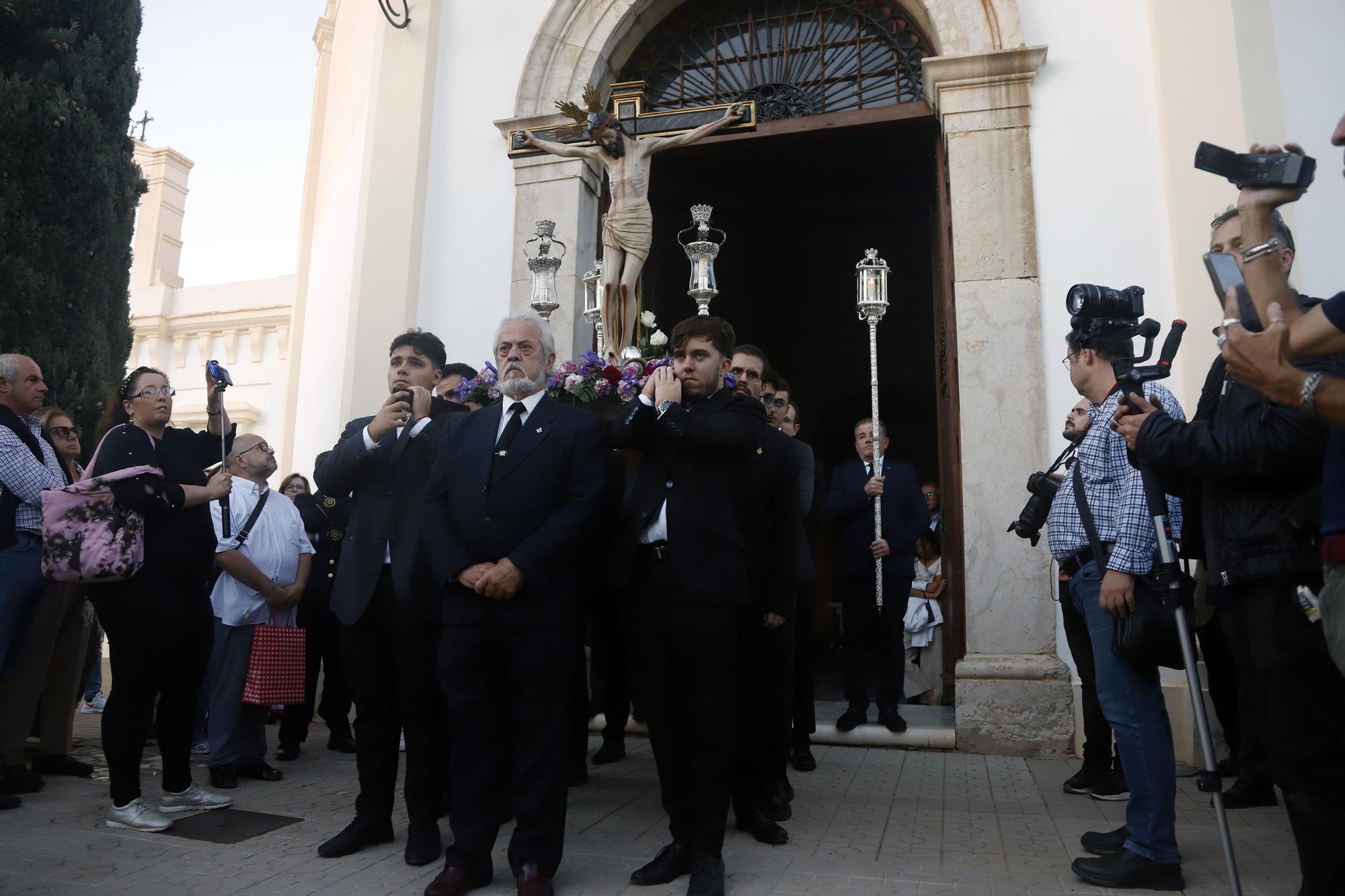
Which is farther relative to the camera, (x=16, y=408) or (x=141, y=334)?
(x=141, y=334)

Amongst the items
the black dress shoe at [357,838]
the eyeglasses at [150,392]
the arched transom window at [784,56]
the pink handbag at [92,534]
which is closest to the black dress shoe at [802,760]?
the black dress shoe at [357,838]

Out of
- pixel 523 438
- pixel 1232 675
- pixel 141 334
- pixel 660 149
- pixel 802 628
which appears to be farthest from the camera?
pixel 141 334

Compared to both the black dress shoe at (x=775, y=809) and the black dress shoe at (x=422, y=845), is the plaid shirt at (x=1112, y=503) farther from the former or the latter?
the black dress shoe at (x=422, y=845)

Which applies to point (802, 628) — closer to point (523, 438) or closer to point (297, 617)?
point (523, 438)

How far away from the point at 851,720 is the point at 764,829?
2.52 m

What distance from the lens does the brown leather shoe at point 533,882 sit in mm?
2945

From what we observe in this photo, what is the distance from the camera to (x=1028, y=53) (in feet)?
21.0

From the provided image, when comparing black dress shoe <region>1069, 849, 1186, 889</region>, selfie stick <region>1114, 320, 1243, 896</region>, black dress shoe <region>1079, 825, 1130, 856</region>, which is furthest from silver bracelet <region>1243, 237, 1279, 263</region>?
black dress shoe <region>1079, 825, 1130, 856</region>

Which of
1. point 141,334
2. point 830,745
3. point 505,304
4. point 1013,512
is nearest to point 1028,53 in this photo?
point 1013,512

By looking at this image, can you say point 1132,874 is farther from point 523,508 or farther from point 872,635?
point 872,635

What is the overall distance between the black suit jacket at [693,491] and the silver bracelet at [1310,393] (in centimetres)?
170

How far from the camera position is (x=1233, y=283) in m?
2.54

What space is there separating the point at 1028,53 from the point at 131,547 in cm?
600

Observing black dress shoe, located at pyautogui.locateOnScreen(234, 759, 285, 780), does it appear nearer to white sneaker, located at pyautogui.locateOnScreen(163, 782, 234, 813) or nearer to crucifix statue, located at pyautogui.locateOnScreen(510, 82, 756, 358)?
white sneaker, located at pyautogui.locateOnScreen(163, 782, 234, 813)
